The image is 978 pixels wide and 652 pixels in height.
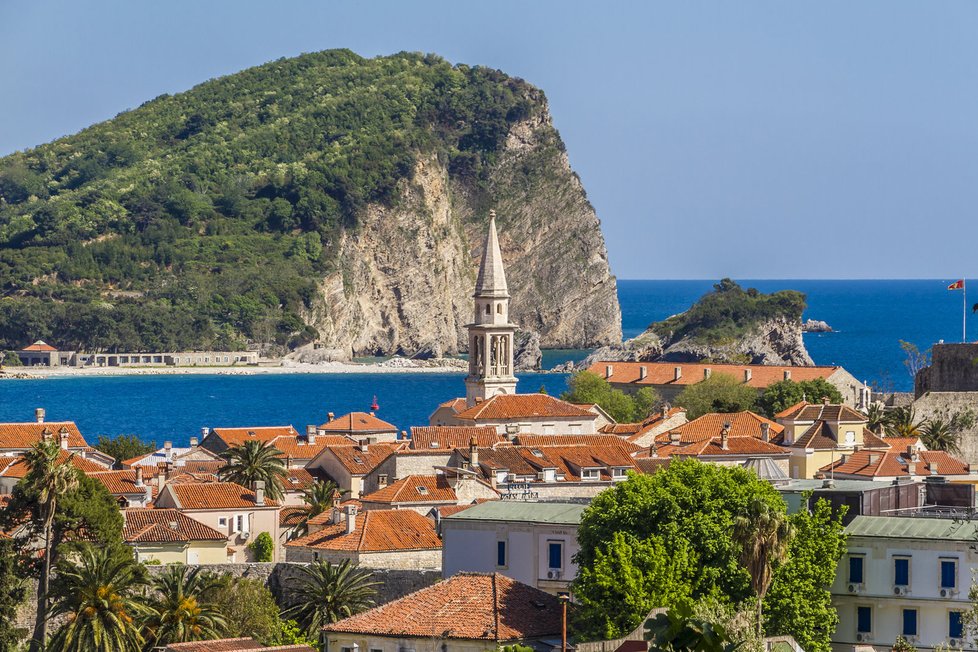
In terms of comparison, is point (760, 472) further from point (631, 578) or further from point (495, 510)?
point (631, 578)

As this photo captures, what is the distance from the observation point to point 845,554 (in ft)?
121

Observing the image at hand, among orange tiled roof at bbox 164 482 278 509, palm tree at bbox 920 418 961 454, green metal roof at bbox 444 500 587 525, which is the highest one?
palm tree at bbox 920 418 961 454

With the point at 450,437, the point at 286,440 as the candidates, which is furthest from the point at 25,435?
the point at 450,437

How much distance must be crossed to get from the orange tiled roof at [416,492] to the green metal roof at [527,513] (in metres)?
9.86

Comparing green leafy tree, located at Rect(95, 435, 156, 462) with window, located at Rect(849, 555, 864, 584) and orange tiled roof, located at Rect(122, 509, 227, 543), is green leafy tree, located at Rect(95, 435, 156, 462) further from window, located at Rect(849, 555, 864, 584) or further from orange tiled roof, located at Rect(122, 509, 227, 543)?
window, located at Rect(849, 555, 864, 584)

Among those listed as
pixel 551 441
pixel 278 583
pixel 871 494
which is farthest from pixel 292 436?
pixel 871 494

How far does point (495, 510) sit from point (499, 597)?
874 centimetres

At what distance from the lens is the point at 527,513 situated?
140ft

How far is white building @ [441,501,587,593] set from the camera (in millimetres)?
40781

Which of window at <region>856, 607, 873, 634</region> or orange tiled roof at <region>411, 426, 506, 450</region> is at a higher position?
orange tiled roof at <region>411, 426, 506, 450</region>

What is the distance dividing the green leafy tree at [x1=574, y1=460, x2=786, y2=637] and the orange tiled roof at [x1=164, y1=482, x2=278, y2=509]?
60.6ft

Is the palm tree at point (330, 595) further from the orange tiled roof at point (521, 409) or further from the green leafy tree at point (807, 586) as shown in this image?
the orange tiled roof at point (521, 409)

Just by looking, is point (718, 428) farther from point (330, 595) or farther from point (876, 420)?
point (330, 595)

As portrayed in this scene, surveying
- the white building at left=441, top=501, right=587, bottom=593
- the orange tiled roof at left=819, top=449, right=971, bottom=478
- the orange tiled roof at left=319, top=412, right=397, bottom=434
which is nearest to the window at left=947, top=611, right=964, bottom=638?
the white building at left=441, top=501, right=587, bottom=593
